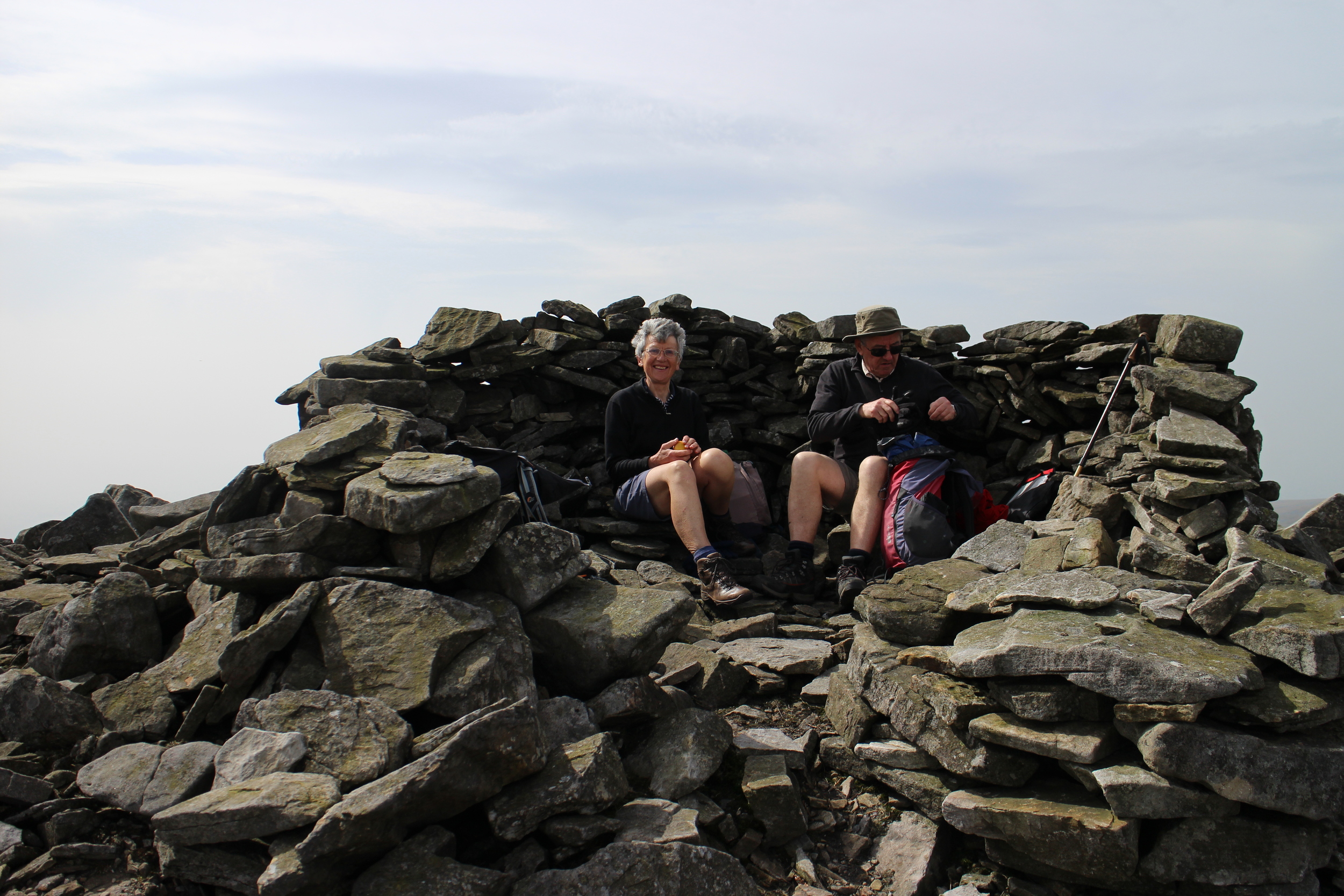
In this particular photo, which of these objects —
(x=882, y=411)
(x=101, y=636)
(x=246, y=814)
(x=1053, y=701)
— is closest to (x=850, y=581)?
(x=882, y=411)

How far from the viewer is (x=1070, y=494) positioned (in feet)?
22.1

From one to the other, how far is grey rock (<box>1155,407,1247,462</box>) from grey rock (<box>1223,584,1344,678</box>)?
1.80 metres

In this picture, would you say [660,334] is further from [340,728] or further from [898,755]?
[340,728]

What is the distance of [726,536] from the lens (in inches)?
313

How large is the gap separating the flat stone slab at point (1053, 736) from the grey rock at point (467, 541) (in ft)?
8.91

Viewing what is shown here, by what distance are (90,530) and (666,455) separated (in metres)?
5.26

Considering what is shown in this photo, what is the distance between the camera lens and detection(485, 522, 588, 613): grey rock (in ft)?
16.0

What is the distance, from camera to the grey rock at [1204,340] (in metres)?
6.82

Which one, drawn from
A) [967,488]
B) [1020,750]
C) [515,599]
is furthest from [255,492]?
[967,488]

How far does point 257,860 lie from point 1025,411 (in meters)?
7.55

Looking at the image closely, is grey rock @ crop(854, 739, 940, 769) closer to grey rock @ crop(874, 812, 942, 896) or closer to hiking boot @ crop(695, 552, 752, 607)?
grey rock @ crop(874, 812, 942, 896)

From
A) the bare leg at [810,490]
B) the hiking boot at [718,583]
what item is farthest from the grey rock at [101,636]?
the bare leg at [810,490]

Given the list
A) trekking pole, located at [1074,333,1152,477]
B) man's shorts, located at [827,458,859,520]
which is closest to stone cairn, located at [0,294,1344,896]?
trekking pole, located at [1074,333,1152,477]

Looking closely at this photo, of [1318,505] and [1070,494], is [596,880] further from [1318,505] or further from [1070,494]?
[1318,505]
